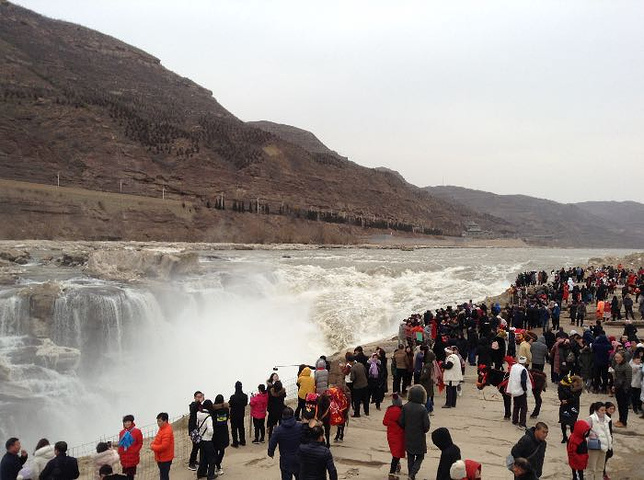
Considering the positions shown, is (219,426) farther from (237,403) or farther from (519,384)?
(519,384)

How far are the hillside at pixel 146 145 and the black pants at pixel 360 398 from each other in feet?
156

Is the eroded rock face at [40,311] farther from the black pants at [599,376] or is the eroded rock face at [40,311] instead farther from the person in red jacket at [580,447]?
the person in red jacket at [580,447]

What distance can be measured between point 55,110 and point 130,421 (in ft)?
259

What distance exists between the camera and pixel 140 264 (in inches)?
981

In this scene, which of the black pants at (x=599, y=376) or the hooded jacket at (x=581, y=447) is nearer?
the hooded jacket at (x=581, y=447)

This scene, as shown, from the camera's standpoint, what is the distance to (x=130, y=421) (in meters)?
6.57

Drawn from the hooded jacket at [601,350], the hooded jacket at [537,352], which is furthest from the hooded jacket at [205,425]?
the hooded jacket at [601,350]

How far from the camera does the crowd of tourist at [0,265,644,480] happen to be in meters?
5.46

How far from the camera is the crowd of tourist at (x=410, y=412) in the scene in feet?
17.9

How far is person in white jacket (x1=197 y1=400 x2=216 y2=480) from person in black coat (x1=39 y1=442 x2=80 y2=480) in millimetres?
1641

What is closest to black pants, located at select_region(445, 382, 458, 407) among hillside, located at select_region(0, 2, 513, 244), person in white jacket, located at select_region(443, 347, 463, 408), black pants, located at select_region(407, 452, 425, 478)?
person in white jacket, located at select_region(443, 347, 463, 408)

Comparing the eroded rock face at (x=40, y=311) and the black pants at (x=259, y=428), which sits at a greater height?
the eroded rock face at (x=40, y=311)

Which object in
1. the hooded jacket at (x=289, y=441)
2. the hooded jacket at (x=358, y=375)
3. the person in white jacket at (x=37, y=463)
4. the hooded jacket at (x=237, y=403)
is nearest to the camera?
the person in white jacket at (x=37, y=463)

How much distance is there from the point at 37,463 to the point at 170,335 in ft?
44.4
